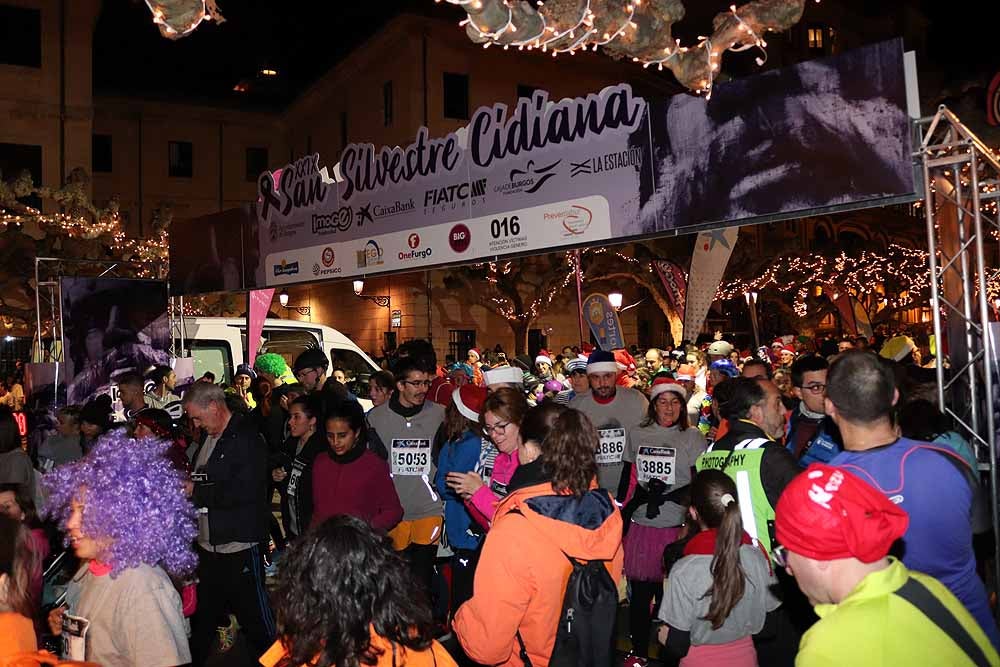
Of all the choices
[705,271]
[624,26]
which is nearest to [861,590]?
[624,26]

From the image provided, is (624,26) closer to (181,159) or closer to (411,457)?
(411,457)

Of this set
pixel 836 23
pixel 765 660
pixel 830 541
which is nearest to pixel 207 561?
pixel 765 660

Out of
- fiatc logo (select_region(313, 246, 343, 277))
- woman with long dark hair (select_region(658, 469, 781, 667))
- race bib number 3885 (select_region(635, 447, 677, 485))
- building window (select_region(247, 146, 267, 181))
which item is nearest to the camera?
woman with long dark hair (select_region(658, 469, 781, 667))

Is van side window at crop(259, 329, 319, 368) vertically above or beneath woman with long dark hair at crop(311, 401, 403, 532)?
above

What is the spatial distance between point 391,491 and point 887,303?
36434mm

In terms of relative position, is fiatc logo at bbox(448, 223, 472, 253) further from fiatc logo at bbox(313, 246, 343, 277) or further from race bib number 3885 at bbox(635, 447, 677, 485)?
race bib number 3885 at bbox(635, 447, 677, 485)

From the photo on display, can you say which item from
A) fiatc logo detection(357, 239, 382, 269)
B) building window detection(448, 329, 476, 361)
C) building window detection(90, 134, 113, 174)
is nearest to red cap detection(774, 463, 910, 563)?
fiatc logo detection(357, 239, 382, 269)

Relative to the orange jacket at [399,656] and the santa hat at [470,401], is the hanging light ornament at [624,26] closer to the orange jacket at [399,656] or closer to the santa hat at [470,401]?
the santa hat at [470,401]

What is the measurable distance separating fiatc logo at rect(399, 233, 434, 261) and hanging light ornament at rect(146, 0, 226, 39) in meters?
5.12

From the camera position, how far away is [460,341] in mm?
32500

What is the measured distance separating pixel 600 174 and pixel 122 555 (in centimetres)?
600

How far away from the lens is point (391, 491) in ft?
19.4

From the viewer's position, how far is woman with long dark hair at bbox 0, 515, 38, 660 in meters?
2.99

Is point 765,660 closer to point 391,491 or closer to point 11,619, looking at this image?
point 391,491
